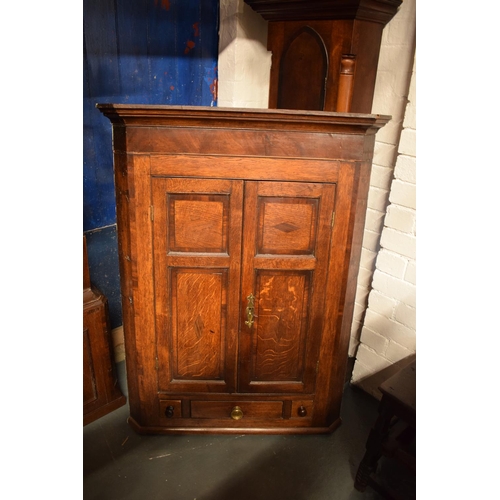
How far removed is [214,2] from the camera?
215 centimetres

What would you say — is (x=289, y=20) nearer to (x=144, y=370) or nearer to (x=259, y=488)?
Answer: (x=144, y=370)

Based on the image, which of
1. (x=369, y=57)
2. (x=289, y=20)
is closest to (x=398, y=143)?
(x=369, y=57)

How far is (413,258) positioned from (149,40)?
5.48ft

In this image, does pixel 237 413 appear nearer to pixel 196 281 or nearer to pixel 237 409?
pixel 237 409

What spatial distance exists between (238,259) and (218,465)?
999 millimetres

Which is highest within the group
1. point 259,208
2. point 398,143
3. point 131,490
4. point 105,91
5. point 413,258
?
point 105,91

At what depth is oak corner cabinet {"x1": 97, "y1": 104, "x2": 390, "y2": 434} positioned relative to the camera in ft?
5.03

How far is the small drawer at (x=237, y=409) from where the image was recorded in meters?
2.01

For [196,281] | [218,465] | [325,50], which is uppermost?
[325,50]

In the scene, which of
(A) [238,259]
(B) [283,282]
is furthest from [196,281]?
(B) [283,282]

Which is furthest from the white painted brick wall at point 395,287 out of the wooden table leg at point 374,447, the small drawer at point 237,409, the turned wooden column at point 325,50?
the small drawer at point 237,409

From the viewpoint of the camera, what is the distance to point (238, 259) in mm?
1717

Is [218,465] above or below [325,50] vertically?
below

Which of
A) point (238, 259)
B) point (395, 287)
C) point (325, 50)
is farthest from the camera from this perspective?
point (395, 287)
